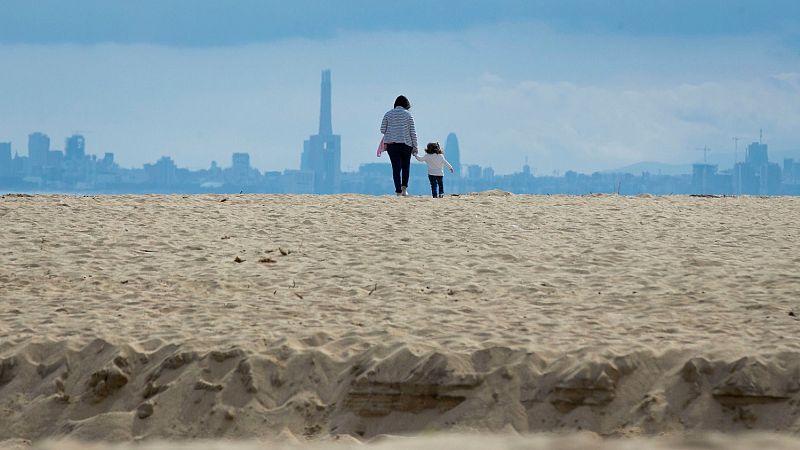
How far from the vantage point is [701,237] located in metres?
16.2

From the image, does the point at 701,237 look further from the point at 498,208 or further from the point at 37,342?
the point at 37,342

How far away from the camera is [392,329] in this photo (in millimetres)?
10953

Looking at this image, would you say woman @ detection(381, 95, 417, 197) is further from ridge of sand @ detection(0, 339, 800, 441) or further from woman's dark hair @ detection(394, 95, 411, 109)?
ridge of sand @ detection(0, 339, 800, 441)

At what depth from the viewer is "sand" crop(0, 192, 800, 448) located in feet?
31.3

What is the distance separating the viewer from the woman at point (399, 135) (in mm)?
20344

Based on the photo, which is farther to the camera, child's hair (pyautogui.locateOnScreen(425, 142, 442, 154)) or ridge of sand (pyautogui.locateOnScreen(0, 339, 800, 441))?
child's hair (pyautogui.locateOnScreen(425, 142, 442, 154))

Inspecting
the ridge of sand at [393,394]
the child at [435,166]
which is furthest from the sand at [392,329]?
the child at [435,166]

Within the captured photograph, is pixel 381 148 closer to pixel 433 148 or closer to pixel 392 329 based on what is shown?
pixel 433 148

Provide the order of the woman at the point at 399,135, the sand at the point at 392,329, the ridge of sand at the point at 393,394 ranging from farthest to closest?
the woman at the point at 399,135, the sand at the point at 392,329, the ridge of sand at the point at 393,394

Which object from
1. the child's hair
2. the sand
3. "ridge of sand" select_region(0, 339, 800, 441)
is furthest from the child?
"ridge of sand" select_region(0, 339, 800, 441)

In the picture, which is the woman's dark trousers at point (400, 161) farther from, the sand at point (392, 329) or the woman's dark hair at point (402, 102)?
the sand at point (392, 329)

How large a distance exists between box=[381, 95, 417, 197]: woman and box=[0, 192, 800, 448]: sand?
11.3 feet

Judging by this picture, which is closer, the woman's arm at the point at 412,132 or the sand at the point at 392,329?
the sand at the point at 392,329

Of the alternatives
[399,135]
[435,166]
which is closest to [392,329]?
[399,135]
